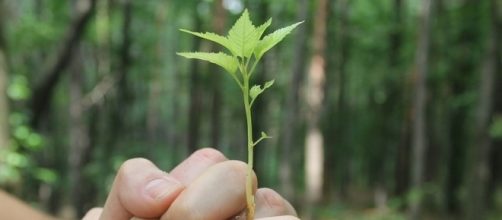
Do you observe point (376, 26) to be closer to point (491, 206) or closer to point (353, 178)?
point (491, 206)

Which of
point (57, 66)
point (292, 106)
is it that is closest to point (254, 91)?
point (57, 66)

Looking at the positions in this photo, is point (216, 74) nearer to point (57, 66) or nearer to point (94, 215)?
point (57, 66)

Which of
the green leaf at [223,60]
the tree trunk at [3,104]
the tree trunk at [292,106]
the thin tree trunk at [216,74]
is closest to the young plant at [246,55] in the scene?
the green leaf at [223,60]

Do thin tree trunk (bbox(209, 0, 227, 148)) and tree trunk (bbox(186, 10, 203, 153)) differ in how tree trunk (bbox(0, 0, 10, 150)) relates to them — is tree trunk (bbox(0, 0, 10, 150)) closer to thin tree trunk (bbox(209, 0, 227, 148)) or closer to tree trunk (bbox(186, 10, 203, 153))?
thin tree trunk (bbox(209, 0, 227, 148))

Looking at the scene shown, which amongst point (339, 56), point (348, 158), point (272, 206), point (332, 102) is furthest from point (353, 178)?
point (272, 206)

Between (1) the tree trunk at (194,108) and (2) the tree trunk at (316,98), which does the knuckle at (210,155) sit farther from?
(1) the tree trunk at (194,108)
